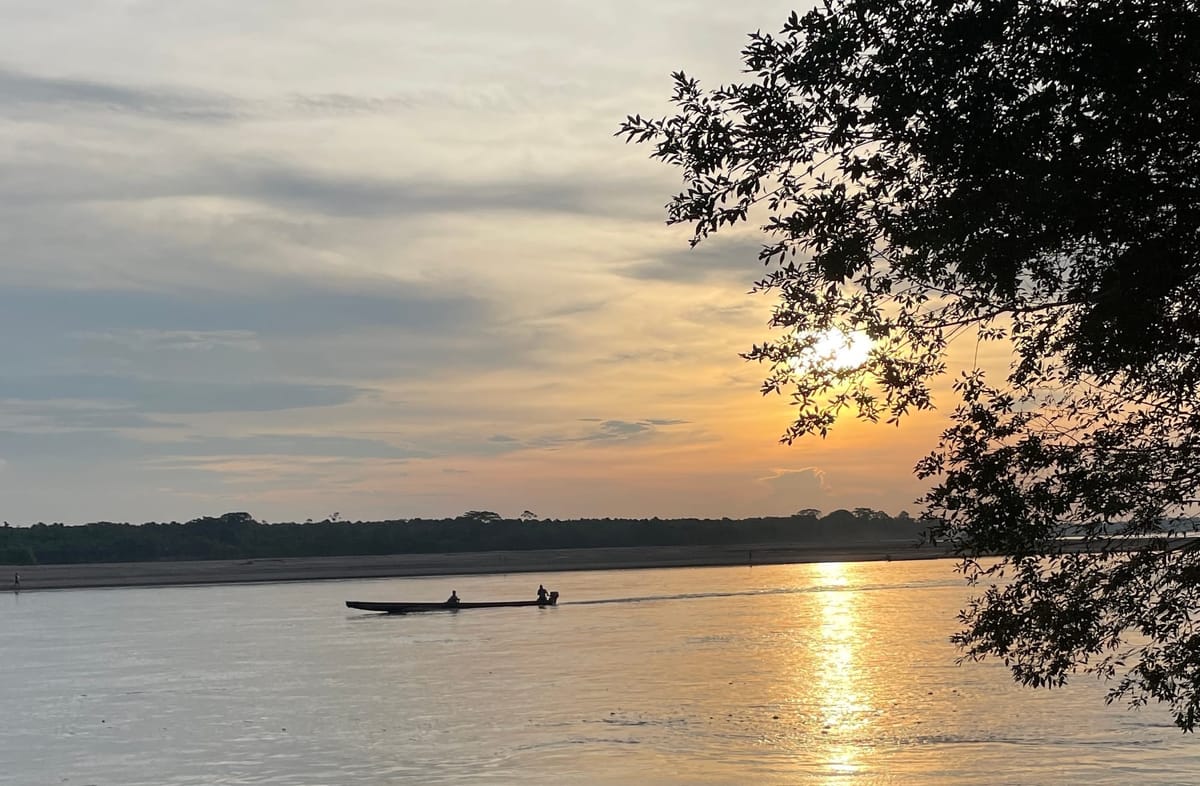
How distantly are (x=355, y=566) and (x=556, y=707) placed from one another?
130m

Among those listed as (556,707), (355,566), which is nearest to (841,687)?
(556,707)

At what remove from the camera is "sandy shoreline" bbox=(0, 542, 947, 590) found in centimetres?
14362

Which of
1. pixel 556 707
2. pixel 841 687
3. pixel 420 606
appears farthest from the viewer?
pixel 420 606

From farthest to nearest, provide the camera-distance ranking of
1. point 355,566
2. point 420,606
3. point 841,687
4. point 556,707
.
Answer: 1. point 355,566
2. point 420,606
3. point 841,687
4. point 556,707

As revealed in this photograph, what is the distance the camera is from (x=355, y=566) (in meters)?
167

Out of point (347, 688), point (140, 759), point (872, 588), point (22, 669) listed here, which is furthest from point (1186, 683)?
point (872, 588)

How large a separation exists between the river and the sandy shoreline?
195 feet

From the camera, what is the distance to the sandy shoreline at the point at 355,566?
471 ft

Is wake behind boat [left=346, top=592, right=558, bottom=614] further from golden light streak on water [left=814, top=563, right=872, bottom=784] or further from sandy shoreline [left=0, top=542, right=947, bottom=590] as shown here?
sandy shoreline [left=0, top=542, right=947, bottom=590]

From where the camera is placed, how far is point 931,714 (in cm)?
3841

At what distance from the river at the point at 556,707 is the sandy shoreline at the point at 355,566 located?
195 feet

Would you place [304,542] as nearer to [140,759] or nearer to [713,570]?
[713,570]

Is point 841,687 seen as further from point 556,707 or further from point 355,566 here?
point 355,566

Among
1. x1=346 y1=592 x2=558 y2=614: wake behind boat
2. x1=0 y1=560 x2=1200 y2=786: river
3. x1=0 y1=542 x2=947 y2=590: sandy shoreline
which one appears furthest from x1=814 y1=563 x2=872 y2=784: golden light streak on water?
x1=0 y1=542 x2=947 y2=590: sandy shoreline
